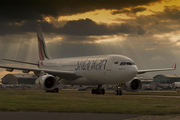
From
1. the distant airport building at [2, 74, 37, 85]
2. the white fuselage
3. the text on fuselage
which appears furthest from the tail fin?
the distant airport building at [2, 74, 37, 85]

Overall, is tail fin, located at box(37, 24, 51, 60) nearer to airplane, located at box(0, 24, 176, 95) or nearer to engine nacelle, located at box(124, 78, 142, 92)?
airplane, located at box(0, 24, 176, 95)

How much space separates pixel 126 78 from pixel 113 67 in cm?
227

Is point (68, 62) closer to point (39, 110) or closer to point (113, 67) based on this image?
point (113, 67)

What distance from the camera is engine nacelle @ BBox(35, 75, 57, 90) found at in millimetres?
35591

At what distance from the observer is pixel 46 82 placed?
37281 mm

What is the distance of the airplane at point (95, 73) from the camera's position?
32156 mm

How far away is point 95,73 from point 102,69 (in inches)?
61.2

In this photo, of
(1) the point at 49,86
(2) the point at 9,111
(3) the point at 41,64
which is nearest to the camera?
(2) the point at 9,111

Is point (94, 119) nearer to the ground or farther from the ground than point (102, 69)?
nearer to the ground

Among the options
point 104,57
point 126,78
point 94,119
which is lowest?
point 94,119

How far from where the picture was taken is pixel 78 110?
15406 millimetres

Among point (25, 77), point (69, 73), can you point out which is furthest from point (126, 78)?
point (25, 77)

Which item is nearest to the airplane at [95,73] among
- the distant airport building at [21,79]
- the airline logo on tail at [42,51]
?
the airline logo on tail at [42,51]

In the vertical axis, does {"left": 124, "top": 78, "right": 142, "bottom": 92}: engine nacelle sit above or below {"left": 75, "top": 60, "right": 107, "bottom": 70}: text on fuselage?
below
